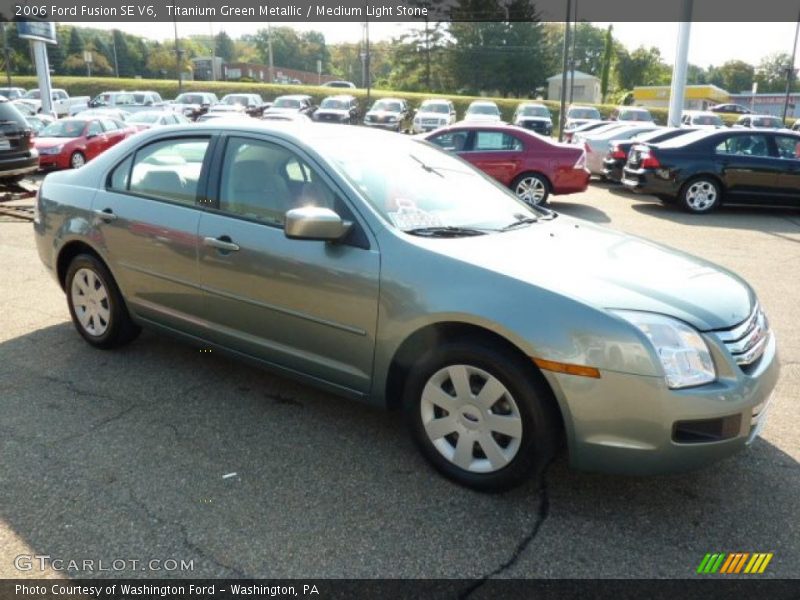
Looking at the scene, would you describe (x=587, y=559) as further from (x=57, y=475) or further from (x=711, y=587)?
(x=57, y=475)

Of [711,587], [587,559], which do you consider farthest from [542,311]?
[711,587]

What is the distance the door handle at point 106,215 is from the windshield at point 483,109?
94.2 feet

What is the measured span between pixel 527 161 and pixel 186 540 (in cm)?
1017

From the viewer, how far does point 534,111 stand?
2939cm

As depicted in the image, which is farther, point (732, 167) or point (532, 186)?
point (532, 186)

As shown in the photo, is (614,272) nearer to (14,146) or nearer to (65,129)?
(14,146)

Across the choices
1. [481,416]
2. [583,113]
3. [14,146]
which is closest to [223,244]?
[481,416]

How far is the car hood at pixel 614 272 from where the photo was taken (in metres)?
2.74

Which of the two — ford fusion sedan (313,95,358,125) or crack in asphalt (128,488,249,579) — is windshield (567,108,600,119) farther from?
crack in asphalt (128,488,249,579)

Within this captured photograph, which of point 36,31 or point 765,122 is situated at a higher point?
point 36,31

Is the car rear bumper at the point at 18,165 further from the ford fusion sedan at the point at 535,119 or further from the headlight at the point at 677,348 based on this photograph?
the ford fusion sedan at the point at 535,119

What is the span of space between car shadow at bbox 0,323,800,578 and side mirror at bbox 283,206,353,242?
110 cm

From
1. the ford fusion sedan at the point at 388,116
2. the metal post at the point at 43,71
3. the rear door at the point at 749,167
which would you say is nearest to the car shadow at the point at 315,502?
the rear door at the point at 749,167

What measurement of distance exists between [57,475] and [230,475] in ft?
2.64
